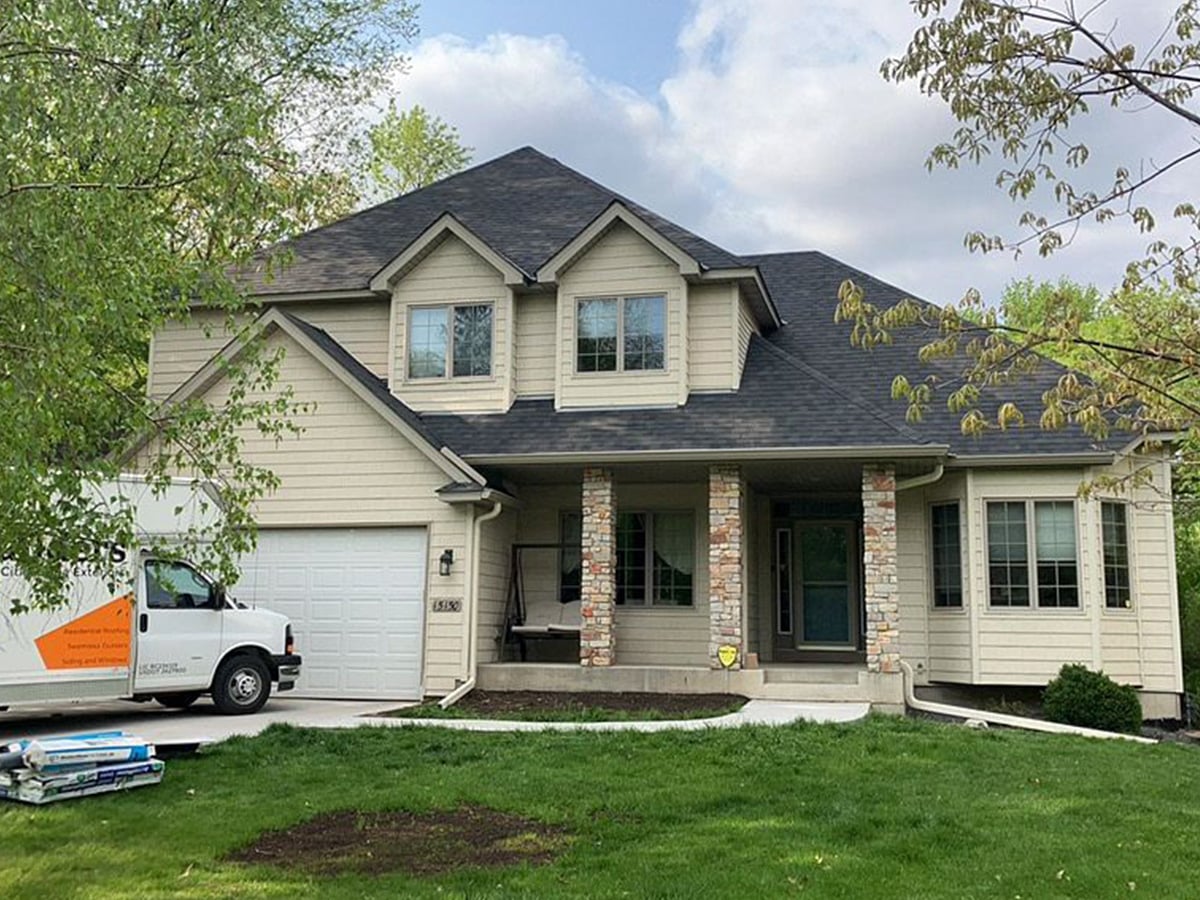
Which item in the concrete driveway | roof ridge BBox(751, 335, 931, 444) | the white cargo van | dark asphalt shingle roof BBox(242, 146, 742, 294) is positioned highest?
dark asphalt shingle roof BBox(242, 146, 742, 294)

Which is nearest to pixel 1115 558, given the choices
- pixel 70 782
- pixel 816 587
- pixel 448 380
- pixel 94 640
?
pixel 816 587

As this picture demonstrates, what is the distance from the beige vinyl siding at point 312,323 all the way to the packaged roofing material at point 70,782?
30.0 feet

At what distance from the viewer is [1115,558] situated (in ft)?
47.7

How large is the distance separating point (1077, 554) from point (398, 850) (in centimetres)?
1086

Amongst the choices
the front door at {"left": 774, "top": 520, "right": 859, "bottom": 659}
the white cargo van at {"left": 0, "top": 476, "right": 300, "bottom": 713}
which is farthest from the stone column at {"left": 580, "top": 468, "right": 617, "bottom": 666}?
the white cargo van at {"left": 0, "top": 476, "right": 300, "bottom": 713}

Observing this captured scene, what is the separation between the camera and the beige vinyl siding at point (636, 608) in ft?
50.4

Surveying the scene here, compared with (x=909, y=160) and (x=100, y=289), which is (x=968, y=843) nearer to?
(x=909, y=160)

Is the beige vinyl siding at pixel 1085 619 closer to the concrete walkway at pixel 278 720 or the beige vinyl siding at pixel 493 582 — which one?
the concrete walkway at pixel 278 720

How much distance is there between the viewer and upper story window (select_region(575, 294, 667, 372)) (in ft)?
50.3

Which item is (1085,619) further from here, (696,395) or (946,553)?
(696,395)

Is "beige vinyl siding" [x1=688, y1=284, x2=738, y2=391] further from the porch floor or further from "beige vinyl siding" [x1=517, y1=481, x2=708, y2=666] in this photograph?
the porch floor

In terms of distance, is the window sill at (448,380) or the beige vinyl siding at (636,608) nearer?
the beige vinyl siding at (636,608)

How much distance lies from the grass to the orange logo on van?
2386mm

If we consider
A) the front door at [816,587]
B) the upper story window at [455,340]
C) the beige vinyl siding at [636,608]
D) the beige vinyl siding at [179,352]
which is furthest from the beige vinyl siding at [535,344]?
the beige vinyl siding at [179,352]
